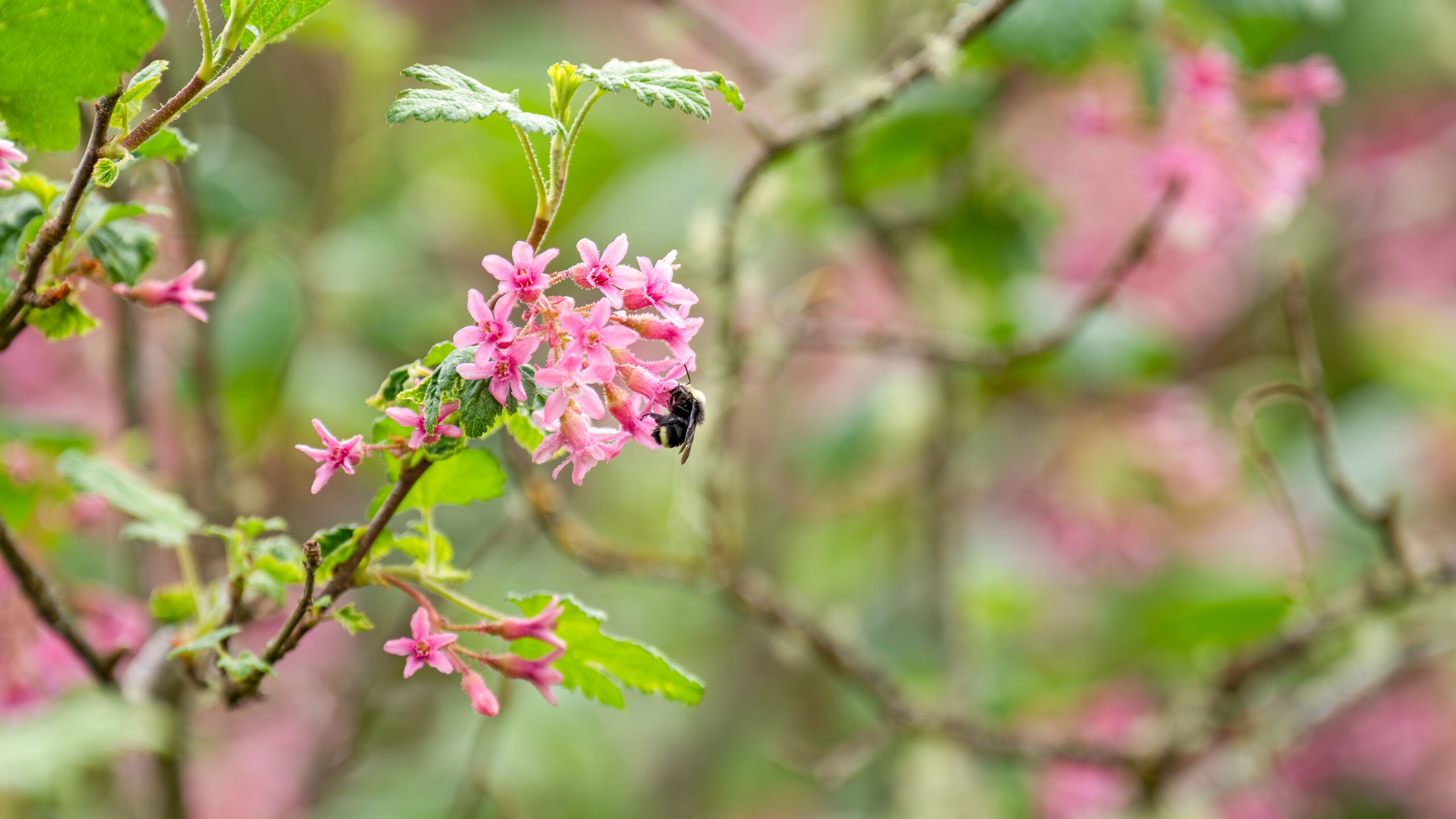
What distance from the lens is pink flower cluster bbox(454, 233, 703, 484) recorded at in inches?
12.5

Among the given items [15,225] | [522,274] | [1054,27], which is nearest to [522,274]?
[522,274]

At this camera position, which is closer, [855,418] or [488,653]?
[488,653]

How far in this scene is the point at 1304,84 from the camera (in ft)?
2.55

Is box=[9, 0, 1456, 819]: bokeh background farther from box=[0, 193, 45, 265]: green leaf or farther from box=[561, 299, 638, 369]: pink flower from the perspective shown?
box=[561, 299, 638, 369]: pink flower

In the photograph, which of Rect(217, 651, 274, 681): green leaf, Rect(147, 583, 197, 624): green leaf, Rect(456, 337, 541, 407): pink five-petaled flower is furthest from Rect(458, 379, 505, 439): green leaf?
Rect(147, 583, 197, 624): green leaf

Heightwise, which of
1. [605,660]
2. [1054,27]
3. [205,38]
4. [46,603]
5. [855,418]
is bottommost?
[46,603]

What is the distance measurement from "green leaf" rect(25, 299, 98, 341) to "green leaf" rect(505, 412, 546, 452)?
0.15 meters

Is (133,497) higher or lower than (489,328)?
lower

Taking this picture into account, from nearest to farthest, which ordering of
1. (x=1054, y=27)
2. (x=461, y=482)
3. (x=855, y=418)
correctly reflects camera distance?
(x=461, y=482), (x=1054, y=27), (x=855, y=418)

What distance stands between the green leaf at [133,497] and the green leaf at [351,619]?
0.10 m

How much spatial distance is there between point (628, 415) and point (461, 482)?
0.10 metres

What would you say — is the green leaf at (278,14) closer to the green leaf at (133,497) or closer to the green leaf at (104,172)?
the green leaf at (104,172)

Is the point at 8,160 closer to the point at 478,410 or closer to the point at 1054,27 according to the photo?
the point at 478,410

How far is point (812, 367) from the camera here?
1.85 meters
